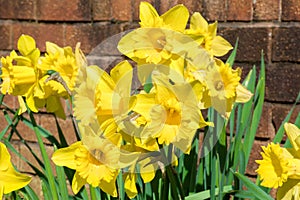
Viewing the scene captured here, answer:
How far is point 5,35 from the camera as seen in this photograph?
217 centimetres

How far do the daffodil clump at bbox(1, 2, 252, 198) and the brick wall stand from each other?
2.12 feet

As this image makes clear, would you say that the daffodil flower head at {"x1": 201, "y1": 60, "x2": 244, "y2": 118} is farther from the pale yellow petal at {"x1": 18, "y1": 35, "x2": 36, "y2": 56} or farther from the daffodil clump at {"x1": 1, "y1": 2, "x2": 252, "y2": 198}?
the pale yellow petal at {"x1": 18, "y1": 35, "x2": 36, "y2": 56}

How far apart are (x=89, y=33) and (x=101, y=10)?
3.6 inches

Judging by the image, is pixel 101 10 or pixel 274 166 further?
pixel 101 10

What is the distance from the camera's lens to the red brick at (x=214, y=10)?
1607 millimetres

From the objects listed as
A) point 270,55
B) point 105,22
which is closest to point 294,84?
point 270,55

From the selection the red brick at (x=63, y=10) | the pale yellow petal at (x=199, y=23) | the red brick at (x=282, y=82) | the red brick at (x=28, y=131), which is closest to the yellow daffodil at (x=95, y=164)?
the pale yellow petal at (x=199, y=23)

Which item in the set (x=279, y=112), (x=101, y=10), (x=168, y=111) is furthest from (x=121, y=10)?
(x=168, y=111)

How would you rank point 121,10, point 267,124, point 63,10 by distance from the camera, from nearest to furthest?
point 267,124 < point 121,10 < point 63,10

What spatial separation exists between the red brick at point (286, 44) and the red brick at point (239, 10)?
0.10 metres

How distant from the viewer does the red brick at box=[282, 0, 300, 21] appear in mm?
1468

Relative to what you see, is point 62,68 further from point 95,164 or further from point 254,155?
point 254,155

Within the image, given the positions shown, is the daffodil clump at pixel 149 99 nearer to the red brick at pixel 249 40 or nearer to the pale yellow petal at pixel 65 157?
the pale yellow petal at pixel 65 157

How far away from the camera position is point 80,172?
848mm
